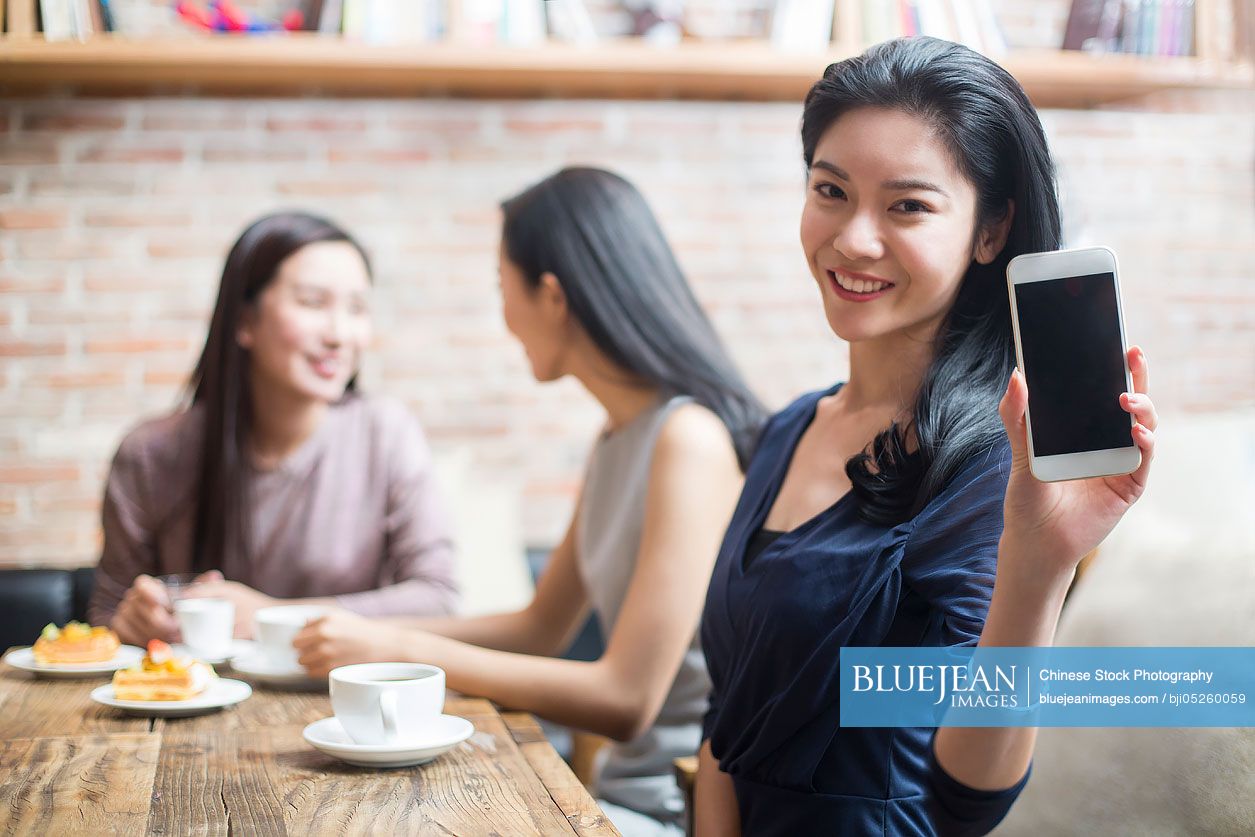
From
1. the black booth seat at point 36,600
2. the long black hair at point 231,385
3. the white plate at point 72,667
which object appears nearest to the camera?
the white plate at point 72,667

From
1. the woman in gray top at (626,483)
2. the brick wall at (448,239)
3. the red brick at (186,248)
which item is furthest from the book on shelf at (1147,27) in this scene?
the red brick at (186,248)

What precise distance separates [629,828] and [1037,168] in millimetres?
950

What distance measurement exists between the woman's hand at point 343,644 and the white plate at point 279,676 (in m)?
0.04

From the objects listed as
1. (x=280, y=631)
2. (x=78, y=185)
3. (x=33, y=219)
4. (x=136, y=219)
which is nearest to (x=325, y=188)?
(x=136, y=219)

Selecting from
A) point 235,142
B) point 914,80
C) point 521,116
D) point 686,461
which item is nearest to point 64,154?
point 235,142

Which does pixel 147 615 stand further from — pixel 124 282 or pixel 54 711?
pixel 124 282

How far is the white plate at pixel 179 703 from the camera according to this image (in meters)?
1.19

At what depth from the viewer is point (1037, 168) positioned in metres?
1.00

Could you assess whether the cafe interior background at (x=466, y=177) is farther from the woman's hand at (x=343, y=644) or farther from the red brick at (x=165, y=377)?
the woman's hand at (x=343, y=644)

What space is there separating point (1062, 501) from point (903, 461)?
229 millimetres

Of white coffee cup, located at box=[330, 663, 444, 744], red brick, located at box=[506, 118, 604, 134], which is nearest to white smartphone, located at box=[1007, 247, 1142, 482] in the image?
white coffee cup, located at box=[330, 663, 444, 744]

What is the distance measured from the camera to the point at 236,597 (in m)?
1.60

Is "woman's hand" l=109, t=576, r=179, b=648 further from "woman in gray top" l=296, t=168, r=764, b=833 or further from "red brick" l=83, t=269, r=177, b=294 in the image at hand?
"red brick" l=83, t=269, r=177, b=294

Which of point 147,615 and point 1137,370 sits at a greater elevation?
point 1137,370
